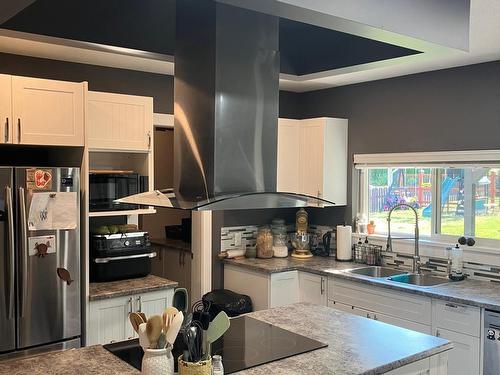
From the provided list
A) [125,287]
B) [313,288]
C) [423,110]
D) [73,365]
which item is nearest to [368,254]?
[313,288]

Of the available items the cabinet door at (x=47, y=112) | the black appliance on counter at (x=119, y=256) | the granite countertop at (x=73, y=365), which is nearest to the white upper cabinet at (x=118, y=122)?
the cabinet door at (x=47, y=112)

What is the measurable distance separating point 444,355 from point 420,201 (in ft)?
7.09

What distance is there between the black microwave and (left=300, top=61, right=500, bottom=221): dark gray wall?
211 cm

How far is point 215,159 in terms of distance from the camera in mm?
1945

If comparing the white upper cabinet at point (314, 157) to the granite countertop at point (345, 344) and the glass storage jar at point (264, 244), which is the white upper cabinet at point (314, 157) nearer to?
the glass storage jar at point (264, 244)

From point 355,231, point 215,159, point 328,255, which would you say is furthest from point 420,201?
point 215,159

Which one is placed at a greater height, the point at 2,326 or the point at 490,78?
the point at 490,78

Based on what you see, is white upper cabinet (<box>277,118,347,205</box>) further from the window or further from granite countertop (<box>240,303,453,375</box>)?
granite countertop (<box>240,303,453,375</box>)

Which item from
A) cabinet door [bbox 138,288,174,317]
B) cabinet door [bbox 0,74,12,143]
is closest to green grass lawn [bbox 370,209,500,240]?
cabinet door [bbox 138,288,174,317]

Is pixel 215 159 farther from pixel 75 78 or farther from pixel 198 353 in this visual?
pixel 75 78

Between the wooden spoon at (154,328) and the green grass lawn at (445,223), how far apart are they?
117 inches

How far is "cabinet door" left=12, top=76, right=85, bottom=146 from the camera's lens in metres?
3.16

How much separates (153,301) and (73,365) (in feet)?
5.04

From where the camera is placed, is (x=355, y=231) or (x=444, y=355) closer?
(x=444, y=355)
